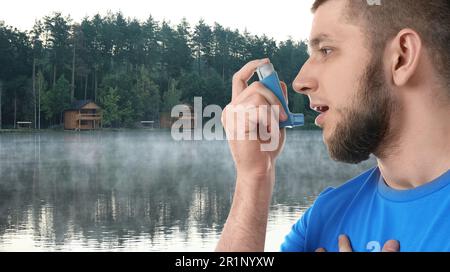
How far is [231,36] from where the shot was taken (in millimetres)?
18875

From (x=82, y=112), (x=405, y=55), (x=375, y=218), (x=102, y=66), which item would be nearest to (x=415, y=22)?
(x=405, y=55)

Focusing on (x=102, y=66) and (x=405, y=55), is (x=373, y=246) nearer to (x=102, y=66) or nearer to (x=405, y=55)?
(x=405, y=55)

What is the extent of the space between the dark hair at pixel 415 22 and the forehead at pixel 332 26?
2 centimetres

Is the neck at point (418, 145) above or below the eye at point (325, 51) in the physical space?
below

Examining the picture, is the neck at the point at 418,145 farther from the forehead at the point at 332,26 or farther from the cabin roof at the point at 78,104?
the cabin roof at the point at 78,104

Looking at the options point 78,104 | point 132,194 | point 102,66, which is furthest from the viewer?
point 102,66

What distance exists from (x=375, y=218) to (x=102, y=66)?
24.6 meters

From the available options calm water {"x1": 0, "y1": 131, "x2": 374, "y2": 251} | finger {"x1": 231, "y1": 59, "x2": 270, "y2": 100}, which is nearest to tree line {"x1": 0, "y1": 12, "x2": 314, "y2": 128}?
calm water {"x1": 0, "y1": 131, "x2": 374, "y2": 251}

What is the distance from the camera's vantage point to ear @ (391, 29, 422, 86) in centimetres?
90

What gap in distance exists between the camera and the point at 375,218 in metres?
0.95

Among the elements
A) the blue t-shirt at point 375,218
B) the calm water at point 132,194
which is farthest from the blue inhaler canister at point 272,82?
the calm water at point 132,194

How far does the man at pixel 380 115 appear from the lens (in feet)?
2.95

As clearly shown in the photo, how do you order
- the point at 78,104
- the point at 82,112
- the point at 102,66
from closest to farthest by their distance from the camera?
1. the point at 78,104
2. the point at 102,66
3. the point at 82,112
